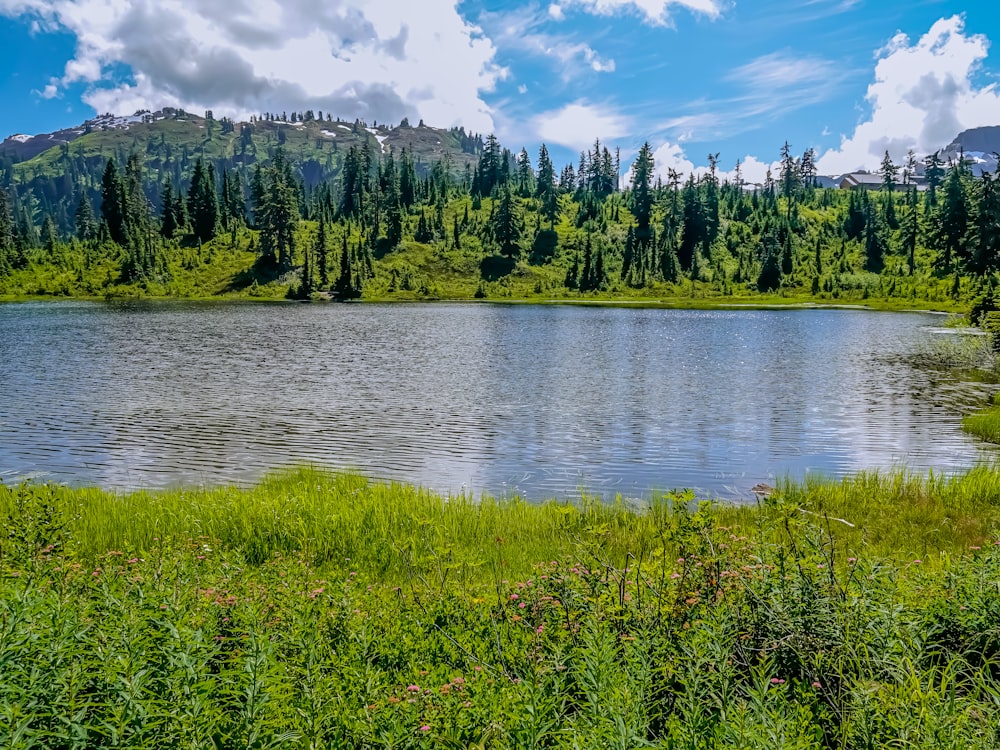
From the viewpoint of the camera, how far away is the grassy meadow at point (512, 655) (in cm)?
407

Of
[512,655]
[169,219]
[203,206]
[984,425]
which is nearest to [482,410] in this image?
[984,425]

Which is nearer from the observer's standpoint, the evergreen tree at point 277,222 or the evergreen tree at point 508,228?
the evergreen tree at point 277,222

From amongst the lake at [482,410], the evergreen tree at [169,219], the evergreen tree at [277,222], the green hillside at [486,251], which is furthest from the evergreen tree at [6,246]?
the lake at [482,410]

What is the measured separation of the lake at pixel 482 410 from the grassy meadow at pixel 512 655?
36.7ft

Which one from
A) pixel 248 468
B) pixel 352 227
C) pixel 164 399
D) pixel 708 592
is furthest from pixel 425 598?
pixel 352 227

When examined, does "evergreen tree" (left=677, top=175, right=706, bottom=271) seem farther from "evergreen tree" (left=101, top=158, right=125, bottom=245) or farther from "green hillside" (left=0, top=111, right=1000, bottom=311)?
"evergreen tree" (left=101, top=158, right=125, bottom=245)

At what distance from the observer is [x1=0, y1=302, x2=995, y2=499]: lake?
69.6 feet

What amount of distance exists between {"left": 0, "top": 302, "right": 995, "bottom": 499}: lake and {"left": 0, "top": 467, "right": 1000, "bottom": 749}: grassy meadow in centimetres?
1118

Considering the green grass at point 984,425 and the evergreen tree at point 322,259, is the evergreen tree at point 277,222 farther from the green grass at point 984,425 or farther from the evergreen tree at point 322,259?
the green grass at point 984,425

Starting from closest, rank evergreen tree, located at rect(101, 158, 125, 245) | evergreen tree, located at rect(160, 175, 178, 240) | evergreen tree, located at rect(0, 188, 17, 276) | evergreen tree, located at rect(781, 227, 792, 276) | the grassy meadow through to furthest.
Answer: the grassy meadow → evergreen tree, located at rect(0, 188, 17, 276) → evergreen tree, located at rect(781, 227, 792, 276) → evergreen tree, located at rect(101, 158, 125, 245) → evergreen tree, located at rect(160, 175, 178, 240)

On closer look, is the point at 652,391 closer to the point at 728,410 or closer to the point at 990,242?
the point at 728,410

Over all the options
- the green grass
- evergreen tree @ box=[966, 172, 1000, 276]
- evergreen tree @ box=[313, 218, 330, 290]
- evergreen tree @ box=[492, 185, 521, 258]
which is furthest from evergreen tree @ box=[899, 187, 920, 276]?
the green grass

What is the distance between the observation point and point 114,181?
168 metres

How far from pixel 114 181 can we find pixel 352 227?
2450 inches
